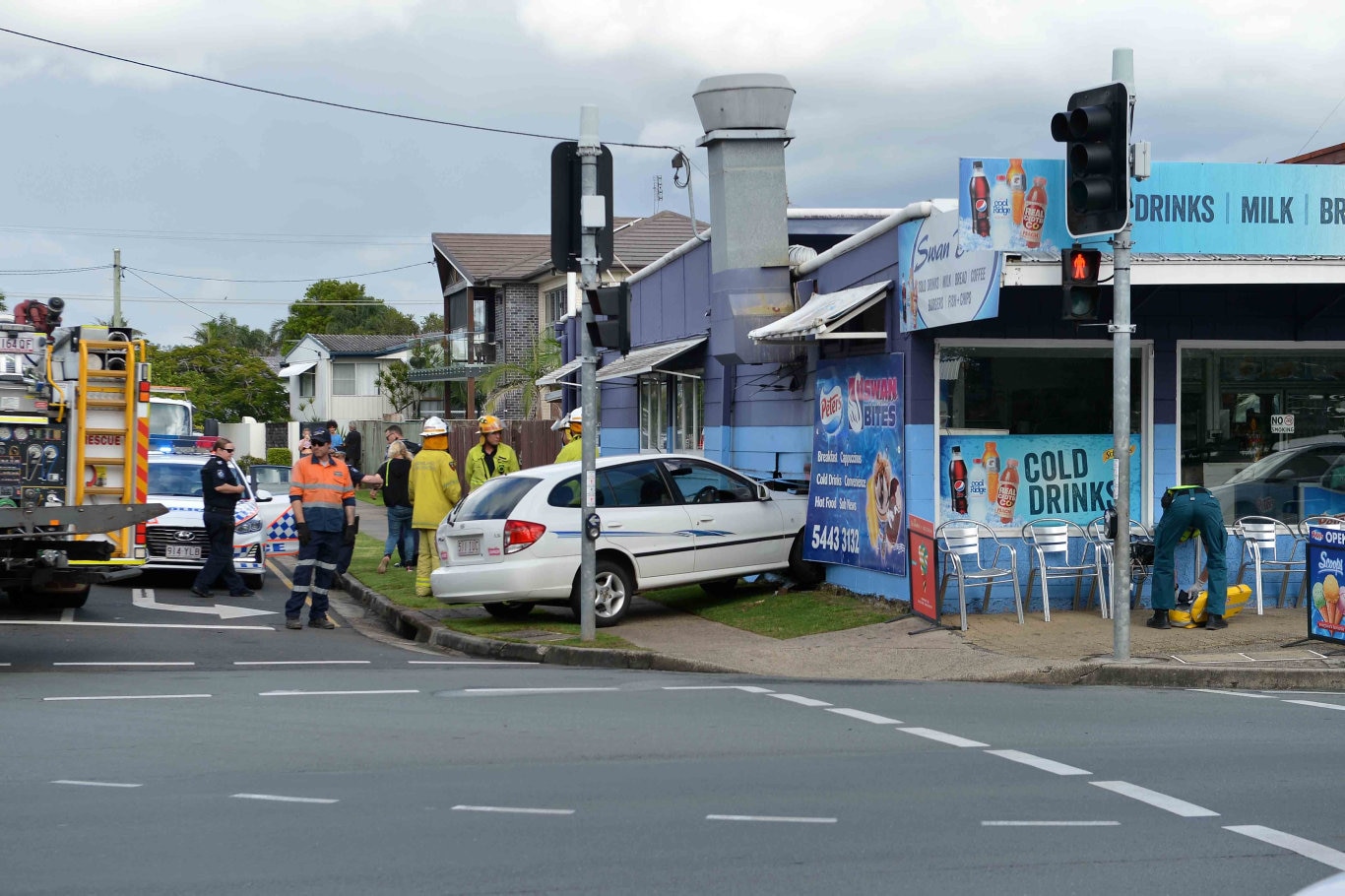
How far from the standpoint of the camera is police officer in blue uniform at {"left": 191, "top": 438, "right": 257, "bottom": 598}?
55.0 feet

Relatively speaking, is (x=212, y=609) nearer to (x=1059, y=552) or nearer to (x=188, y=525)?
(x=188, y=525)

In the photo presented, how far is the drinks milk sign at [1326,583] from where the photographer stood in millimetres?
11604

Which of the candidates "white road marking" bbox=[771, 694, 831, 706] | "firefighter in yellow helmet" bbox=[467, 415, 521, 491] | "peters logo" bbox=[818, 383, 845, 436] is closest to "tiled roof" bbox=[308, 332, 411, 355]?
"firefighter in yellow helmet" bbox=[467, 415, 521, 491]

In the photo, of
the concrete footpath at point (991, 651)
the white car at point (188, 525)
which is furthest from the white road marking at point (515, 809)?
the white car at point (188, 525)

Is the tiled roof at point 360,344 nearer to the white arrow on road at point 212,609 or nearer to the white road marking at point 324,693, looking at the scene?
the white arrow on road at point 212,609

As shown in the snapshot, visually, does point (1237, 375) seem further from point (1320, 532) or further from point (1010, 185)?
point (1010, 185)

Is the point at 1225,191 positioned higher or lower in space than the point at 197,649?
higher

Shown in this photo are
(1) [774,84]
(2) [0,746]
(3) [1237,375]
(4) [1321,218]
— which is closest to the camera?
(2) [0,746]

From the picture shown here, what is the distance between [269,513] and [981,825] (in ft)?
49.6

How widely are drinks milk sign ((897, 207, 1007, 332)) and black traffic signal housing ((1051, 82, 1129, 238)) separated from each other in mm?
1152

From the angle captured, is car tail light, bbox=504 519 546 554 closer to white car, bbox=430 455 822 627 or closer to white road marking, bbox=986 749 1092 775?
white car, bbox=430 455 822 627

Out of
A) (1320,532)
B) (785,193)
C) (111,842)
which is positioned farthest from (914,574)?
(111,842)

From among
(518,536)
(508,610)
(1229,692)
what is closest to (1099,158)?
(1229,692)

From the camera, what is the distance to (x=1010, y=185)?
1199 centimetres
